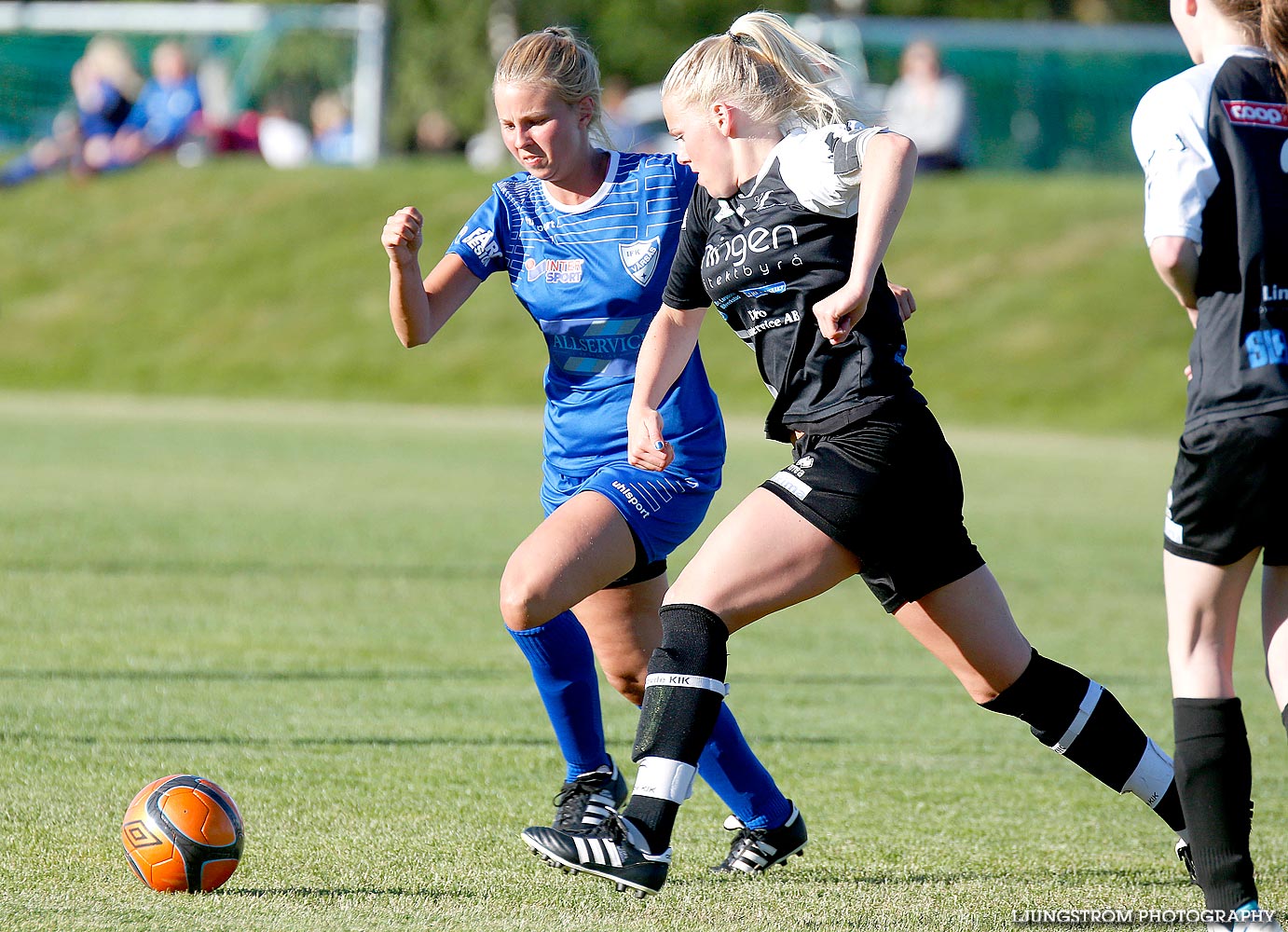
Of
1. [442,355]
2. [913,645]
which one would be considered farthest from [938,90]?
[913,645]

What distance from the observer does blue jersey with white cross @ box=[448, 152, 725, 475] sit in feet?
15.6

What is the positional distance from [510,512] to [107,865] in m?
8.58

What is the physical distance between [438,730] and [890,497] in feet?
8.93

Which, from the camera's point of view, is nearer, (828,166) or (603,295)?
(828,166)

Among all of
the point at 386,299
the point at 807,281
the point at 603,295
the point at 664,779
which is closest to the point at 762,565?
the point at 664,779

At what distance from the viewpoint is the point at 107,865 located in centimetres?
422

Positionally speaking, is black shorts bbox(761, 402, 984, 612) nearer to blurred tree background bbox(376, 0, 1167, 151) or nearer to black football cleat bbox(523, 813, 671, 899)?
black football cleat bbox(523, 813, 671, 899)

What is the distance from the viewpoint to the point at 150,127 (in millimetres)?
29500

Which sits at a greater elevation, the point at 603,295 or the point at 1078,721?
the point at 603,295

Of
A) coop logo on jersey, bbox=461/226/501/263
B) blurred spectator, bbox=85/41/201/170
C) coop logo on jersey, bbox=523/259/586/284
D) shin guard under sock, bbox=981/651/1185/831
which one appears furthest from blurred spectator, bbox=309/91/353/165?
shin guard under sock, bbox=981/651/1185/831

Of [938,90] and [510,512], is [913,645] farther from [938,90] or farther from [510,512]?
[938,90]

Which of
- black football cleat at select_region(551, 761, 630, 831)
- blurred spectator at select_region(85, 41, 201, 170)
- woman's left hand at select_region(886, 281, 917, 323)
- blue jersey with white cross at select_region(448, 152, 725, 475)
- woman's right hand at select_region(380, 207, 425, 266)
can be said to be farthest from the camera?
blurred spectator at select_region(85, 41, 201, 170)

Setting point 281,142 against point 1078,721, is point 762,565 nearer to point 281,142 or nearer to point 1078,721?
point 1078,721

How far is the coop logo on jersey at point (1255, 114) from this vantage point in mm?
3357
